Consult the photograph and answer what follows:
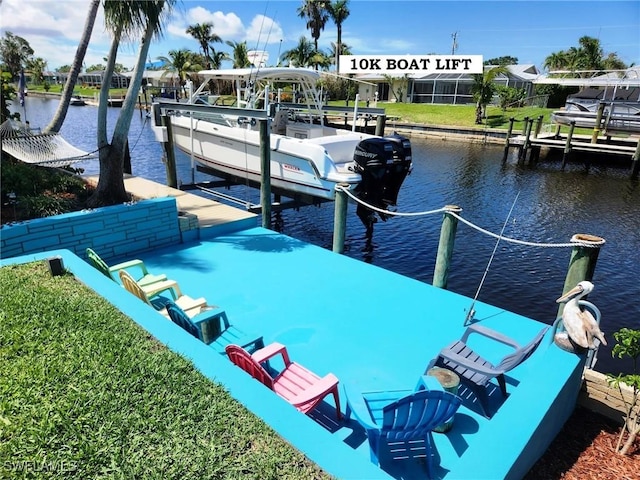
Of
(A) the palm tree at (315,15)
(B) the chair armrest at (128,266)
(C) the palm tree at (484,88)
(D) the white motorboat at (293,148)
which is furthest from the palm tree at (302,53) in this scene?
(B) the chair armrest at (128,266)

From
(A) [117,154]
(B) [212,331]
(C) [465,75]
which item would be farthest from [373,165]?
(C) [465,75]

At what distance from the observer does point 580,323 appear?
3.36 meters

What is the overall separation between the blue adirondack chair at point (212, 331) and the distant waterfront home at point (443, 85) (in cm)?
3936

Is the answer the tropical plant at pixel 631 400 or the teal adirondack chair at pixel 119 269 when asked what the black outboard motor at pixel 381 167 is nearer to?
the teal adirondack chair at pixel 119 269

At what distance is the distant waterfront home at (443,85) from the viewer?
137 feet

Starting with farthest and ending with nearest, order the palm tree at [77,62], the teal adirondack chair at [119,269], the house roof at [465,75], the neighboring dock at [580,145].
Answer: the house roof at [465,75]
the neighboring dock at [580,145]
the palm tree at [77,62]
the teal adirondack chair at [119,269]

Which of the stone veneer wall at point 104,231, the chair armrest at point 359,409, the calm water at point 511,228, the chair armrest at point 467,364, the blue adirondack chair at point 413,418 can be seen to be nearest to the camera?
the blue adirondack chair at point 413,418

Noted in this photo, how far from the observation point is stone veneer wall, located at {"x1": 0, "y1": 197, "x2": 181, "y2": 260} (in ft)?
19.5

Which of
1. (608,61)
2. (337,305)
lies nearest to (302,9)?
(608,61)

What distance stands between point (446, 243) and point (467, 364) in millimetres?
2666

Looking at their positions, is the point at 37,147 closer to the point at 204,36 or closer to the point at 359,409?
the point at 359,409

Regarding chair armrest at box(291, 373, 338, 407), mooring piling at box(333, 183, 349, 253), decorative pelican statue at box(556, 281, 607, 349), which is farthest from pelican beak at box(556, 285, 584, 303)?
mooring piling at box(333, 183, 349, 253)

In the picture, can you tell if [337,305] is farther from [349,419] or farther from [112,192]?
[112,192]

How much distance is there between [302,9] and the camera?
47.3 metres
